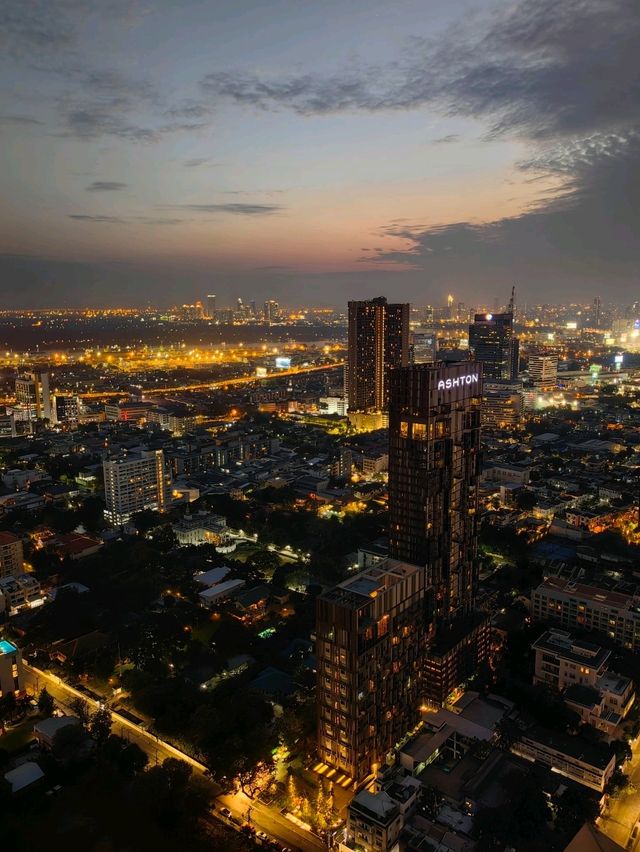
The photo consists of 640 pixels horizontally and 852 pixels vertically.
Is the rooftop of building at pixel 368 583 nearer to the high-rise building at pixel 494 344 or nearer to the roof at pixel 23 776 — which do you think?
the roof at pixel 23 776

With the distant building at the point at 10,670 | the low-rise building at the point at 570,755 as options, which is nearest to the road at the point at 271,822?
the low-rise building at the point at 570,755

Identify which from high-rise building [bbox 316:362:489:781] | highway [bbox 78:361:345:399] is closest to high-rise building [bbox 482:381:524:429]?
highway [bbox 78:361:345:399]

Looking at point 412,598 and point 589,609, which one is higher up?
point 412,598

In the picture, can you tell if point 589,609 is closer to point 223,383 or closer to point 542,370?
point 542,370

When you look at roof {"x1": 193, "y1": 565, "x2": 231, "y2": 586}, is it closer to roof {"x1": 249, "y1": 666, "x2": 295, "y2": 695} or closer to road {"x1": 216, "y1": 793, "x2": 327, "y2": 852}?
roof {"x1": 249, "y1": 666, "x2": 295, "y2": 695}

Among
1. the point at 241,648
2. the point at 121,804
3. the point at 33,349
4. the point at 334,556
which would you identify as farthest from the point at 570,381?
the point at 33,349

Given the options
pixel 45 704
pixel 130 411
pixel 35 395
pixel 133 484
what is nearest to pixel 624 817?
pixel 45 704

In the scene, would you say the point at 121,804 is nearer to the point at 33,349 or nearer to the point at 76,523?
the point at 76,523

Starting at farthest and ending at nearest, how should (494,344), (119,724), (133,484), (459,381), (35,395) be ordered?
(494,344) < (35,395) < (133,484) < (459,381) < (119,724)
